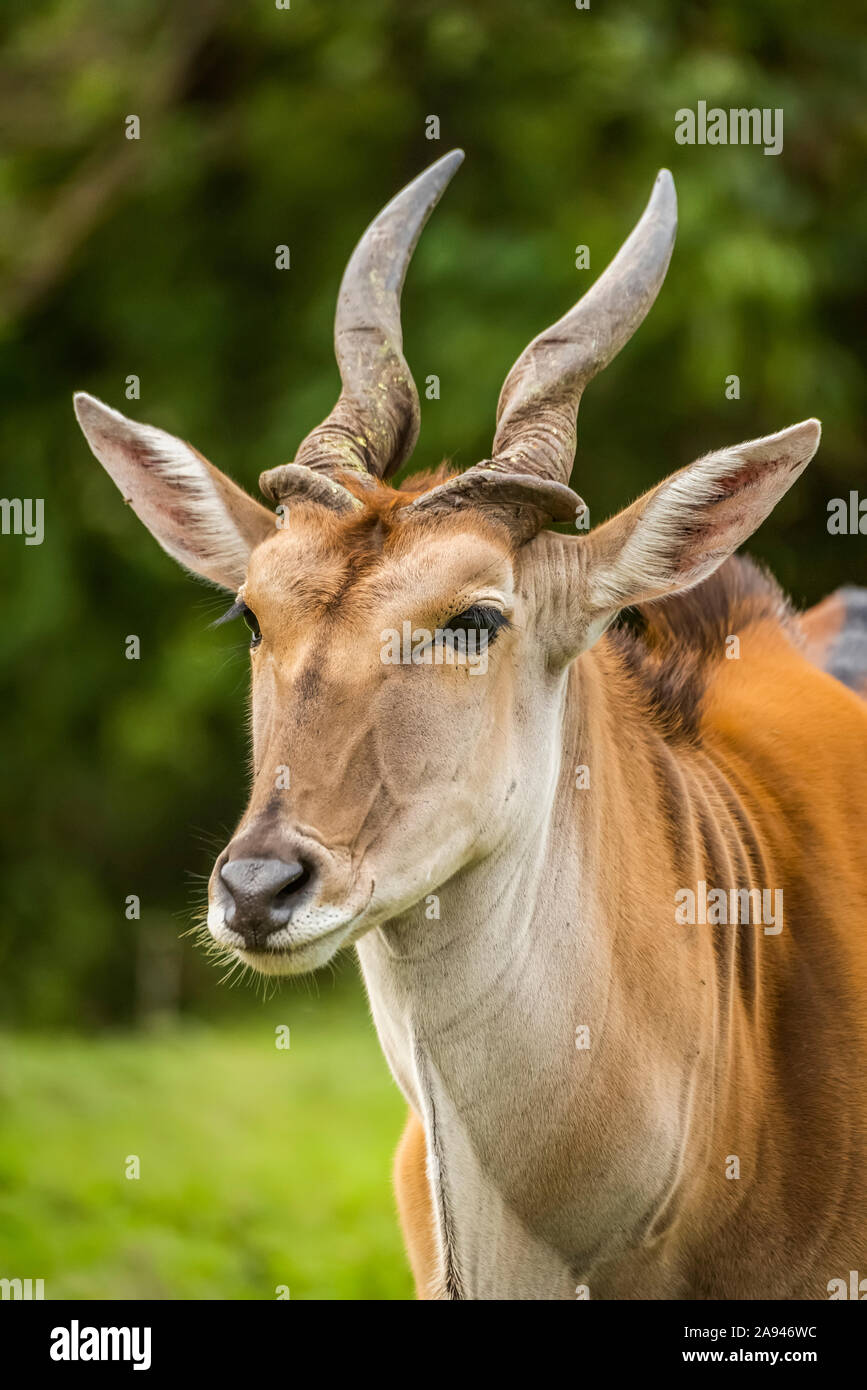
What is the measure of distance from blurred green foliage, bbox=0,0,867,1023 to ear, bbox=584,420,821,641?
815 cm

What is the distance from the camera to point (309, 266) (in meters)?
14.7

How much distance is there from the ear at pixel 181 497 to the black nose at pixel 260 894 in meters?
1.13

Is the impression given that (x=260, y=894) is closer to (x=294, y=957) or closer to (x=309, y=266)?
(x=294, y=957)

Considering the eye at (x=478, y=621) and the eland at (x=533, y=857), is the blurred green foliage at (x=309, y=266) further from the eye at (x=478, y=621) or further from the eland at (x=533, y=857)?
the eye at (x=478, y=621)

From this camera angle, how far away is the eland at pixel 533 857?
3.45 metres

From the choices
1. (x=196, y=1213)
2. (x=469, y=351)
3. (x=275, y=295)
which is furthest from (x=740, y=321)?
(x=196, y=1213)

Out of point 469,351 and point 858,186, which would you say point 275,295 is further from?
point 858,186

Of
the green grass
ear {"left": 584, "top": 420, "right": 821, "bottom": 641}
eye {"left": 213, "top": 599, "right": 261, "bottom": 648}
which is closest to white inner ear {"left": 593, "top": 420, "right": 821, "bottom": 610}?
ear {"left": 584, "top": 420, "right": 821, "bottom": 641}

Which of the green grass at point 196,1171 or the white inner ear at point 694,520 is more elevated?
the white inner ear at point 694,520

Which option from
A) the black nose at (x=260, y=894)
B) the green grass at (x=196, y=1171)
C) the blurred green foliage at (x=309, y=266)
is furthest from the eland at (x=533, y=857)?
the blurred green foliage at (x=309, y=266)

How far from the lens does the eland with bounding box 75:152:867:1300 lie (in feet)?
11.3

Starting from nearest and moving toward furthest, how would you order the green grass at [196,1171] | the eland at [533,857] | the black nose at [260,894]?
the black nose at [260,894]
the eland at [533,857]
the green grass at [196,1171]

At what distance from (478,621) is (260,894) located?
0.78 m

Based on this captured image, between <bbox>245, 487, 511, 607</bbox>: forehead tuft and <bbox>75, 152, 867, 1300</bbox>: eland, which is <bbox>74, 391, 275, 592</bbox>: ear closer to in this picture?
<bbox>75, 152, 867, 1300</bbox>: eland
